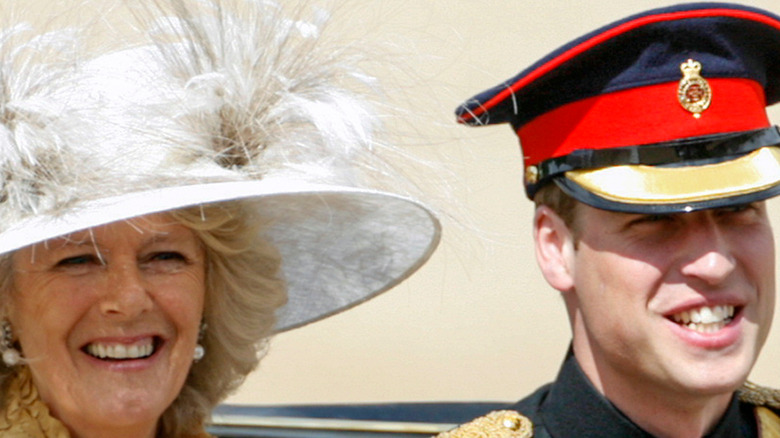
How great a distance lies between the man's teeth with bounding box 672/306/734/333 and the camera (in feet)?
7.91

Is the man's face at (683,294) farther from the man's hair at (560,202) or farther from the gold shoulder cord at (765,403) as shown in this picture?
the gold shoulder cord at (765,403)

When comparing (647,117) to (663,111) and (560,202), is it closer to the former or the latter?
(663,111)

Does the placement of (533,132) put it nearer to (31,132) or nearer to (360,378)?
(31,132)

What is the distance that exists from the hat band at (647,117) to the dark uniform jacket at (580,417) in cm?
39

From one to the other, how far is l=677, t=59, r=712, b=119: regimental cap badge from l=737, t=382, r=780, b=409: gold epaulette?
1.92ft

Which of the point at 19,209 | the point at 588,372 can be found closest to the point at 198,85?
the point at 19,209

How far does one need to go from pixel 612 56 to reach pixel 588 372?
54 centimetres

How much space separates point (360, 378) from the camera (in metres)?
3.78

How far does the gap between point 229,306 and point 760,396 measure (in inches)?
39.4

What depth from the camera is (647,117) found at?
251 cm

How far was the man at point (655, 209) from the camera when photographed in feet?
7.91

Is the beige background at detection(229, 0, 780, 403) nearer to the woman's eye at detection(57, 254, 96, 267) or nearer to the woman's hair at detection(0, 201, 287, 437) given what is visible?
the woman's hair at detection(0, 201, 287, 437)

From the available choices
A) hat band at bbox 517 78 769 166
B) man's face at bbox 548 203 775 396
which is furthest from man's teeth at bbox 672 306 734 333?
hat band at bbox 517 78 769 166

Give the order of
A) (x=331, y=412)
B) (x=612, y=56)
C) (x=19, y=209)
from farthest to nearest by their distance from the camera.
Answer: (x=331, y=412) → (x=612, y=56) → (x=19, y=209)
